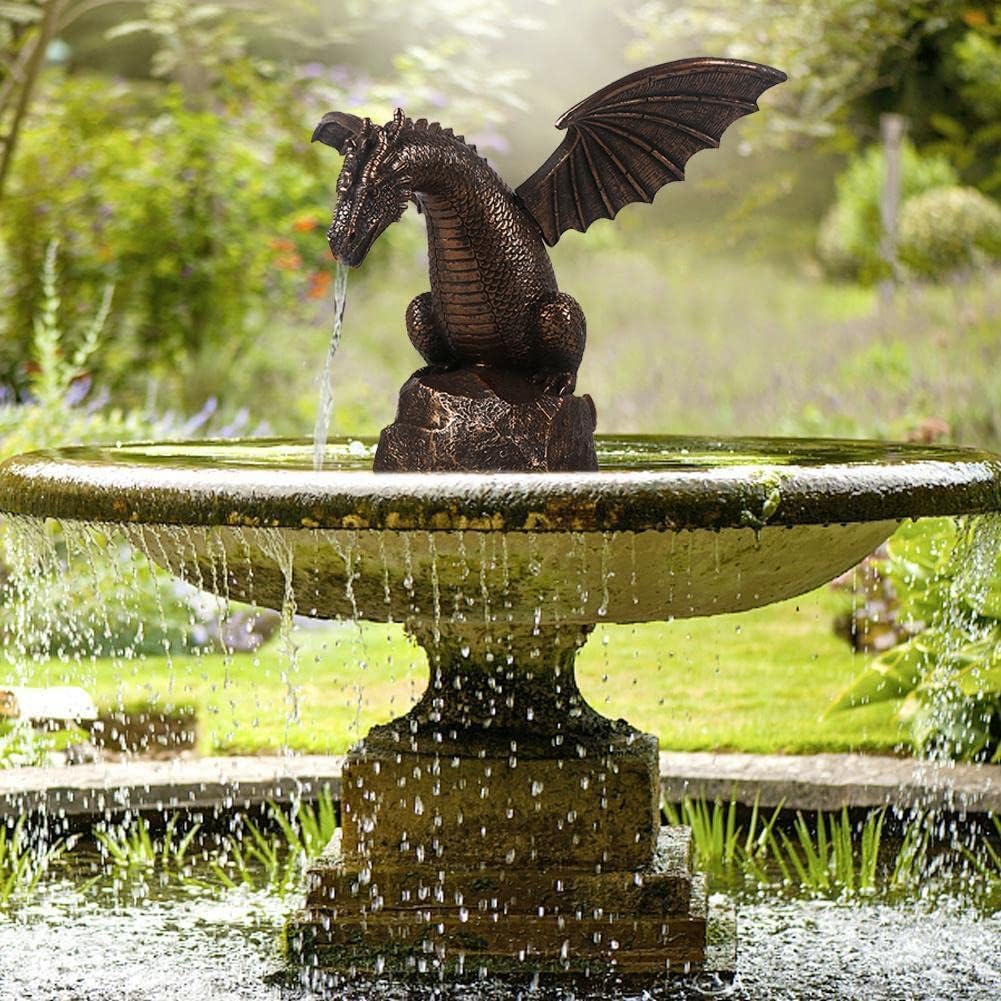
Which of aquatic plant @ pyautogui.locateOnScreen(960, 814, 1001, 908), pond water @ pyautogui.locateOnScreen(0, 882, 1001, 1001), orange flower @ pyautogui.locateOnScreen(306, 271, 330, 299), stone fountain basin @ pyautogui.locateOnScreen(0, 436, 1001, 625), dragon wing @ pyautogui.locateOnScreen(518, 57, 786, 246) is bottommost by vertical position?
pond water @ pyautogui.locateOnScreen(0, 882, 1001, 1001)

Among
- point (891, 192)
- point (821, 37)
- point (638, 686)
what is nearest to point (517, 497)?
point (638, 686)

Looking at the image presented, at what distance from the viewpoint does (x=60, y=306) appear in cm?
895

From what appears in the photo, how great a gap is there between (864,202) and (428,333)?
13.0 metres

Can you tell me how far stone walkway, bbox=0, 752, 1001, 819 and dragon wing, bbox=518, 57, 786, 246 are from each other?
1.31 metres

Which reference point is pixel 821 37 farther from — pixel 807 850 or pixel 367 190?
pixel 367 190

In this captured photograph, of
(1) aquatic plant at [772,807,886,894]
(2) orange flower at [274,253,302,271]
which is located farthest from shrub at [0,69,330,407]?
(1) aquatic plant at [772,807,886,894]

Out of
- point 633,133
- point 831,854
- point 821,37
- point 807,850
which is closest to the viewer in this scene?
point 633,133

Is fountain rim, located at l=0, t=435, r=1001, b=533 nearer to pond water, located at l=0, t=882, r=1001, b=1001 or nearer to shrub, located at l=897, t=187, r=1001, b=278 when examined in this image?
pond water, located at l=0, t=882, r=1001, b=1001

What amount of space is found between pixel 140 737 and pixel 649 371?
5.85 m

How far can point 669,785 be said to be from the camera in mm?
3697

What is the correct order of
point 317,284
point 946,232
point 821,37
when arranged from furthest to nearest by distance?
point 946,232, point 317,284, point 821,37

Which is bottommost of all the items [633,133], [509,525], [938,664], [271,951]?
[271,951]

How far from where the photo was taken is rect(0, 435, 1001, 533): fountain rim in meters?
2.26

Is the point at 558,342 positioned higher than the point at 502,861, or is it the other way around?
the point at 558,342
